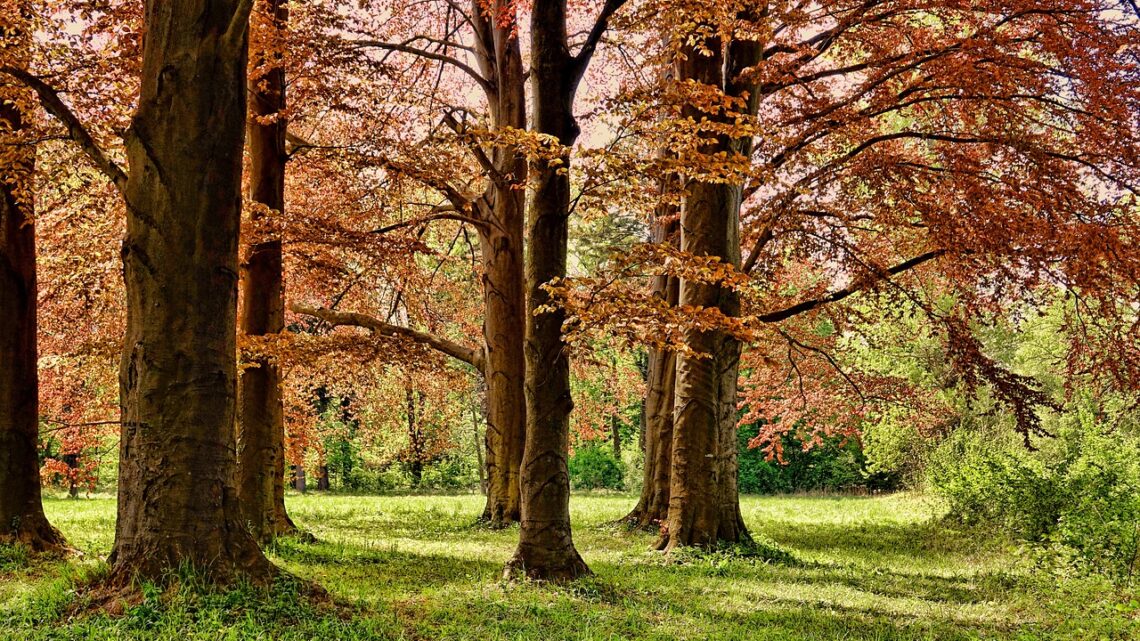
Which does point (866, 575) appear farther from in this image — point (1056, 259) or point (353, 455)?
point (353, 455)

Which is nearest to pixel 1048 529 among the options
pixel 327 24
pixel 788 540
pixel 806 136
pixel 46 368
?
pixel 788 540

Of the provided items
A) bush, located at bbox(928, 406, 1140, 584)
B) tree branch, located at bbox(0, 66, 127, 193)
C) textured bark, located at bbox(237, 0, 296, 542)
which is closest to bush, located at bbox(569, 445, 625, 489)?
bush, located at bbox(928, 406, 1140, 584)

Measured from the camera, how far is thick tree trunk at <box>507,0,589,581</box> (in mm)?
8258

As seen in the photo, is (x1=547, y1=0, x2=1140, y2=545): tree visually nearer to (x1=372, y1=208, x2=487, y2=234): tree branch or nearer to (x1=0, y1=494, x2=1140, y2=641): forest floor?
(x1=0, y1=494, x2=1140, y2=641): forest floor

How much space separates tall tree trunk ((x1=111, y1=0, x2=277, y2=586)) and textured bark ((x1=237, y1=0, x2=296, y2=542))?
3.91 metres

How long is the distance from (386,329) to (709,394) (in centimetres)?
617

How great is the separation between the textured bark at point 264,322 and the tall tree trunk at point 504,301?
4094 mm

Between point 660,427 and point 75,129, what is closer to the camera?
point 75,129

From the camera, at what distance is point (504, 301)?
50.6ft

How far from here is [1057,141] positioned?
13656 millimetres

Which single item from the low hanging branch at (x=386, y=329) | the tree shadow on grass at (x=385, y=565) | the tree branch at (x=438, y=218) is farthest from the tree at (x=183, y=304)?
the low hanging branch at (x=386, y=329)

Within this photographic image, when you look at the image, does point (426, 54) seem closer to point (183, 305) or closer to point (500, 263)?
point (500, 263)

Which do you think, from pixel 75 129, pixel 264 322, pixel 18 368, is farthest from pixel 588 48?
pixel 18 368

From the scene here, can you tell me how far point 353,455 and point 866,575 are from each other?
29.2 m
